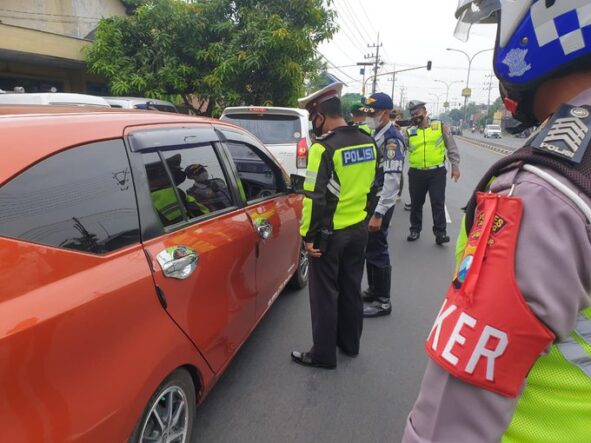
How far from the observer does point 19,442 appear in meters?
1.16

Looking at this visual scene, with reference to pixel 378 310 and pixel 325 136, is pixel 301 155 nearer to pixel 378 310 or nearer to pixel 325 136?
pixel 378 310

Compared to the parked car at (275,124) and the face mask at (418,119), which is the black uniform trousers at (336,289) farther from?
the parked car at (275,124)

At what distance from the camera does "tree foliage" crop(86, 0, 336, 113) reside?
10.8 m

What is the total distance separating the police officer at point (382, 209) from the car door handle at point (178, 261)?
2122mm

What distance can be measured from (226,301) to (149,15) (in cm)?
1143

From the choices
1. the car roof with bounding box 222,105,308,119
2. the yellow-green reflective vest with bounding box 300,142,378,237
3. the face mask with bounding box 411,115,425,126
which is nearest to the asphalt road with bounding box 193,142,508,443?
the yellow-green reflective vest with bounding box 300,142,378,237

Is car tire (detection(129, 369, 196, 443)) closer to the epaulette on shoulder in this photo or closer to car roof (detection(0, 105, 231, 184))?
car roof (detection(0, 105, 231, 184))

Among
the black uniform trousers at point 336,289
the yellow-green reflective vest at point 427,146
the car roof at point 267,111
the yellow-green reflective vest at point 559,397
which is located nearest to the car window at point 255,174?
the black uniform trousers at point 336,289

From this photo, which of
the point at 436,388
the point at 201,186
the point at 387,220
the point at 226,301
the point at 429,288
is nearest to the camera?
the point at 436,388

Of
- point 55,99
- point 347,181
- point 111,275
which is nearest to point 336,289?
point 347,181

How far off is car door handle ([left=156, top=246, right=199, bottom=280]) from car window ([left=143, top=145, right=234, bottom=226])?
0.16m

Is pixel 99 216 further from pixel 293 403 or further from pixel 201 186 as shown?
pixel 293 403

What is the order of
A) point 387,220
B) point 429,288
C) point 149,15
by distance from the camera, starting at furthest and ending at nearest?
point 149,15 → point 429,288 → point 387,220

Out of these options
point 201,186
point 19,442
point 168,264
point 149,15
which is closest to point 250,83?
point 149,15
